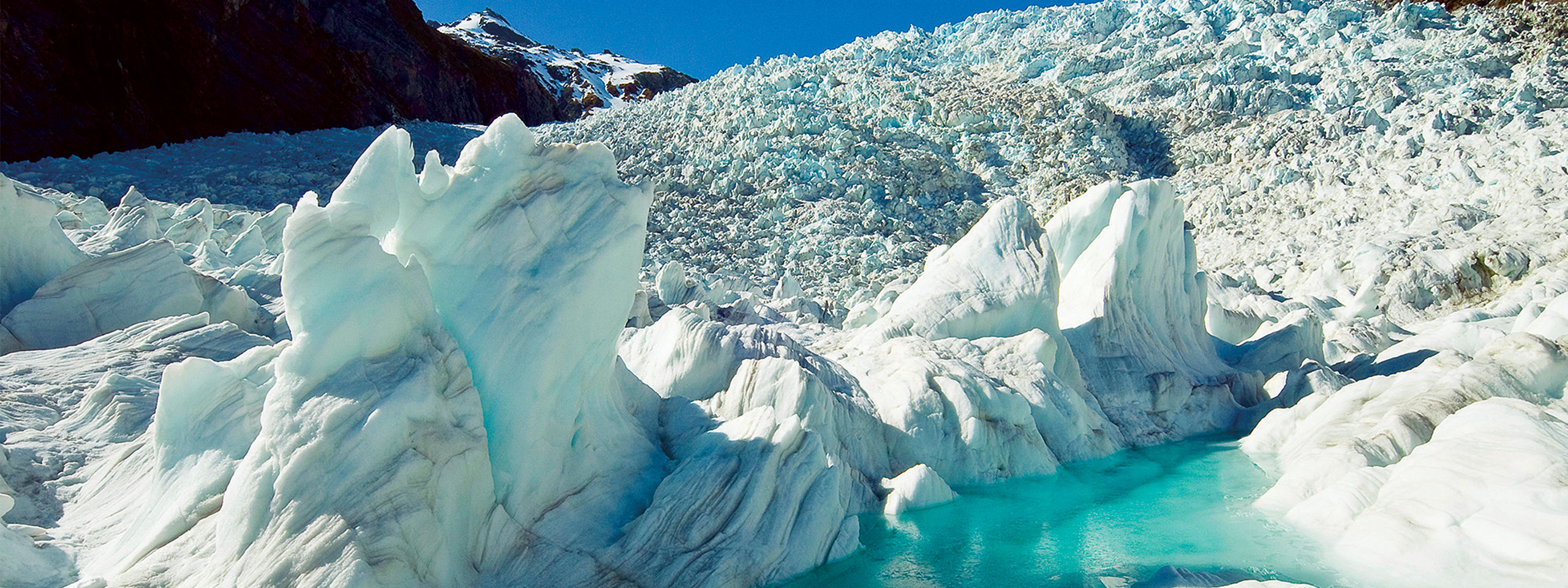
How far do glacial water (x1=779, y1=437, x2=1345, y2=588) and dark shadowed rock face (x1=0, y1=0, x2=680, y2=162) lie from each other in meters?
26.4

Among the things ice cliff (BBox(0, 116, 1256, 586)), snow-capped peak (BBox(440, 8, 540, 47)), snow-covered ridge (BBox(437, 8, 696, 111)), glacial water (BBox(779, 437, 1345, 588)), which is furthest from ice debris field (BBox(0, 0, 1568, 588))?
snow-capped peak (BBox(440, 8, 540, 47))

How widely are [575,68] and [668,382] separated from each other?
7077 centimetres

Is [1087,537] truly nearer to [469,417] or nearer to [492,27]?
[469,417]

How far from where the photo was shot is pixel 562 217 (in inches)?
219

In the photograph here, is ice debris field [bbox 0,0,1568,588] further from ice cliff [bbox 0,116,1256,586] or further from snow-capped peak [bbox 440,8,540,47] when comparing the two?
snow-capped peak [bbox 440,8,540,47]

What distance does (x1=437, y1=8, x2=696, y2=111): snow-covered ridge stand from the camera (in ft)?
218

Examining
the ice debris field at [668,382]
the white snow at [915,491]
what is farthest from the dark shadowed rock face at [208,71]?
the white snow at [915,491]

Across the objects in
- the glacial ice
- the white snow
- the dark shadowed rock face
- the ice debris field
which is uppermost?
the dark shadowed rock face

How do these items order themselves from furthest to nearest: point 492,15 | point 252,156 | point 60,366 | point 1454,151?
1. point 492,15
2. point 252,156
3. point 1454,151
4. point 60,366

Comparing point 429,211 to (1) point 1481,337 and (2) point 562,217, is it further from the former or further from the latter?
(1) point 1481,337

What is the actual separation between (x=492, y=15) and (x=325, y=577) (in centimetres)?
8716

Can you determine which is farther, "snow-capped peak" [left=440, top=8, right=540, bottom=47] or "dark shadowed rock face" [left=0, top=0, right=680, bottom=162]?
"snow-capped peak" [left=440, top=8, right=540, bottom=47]

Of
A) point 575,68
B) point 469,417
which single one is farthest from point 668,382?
point 575,68

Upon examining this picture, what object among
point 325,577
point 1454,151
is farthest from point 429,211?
point 1454,151
